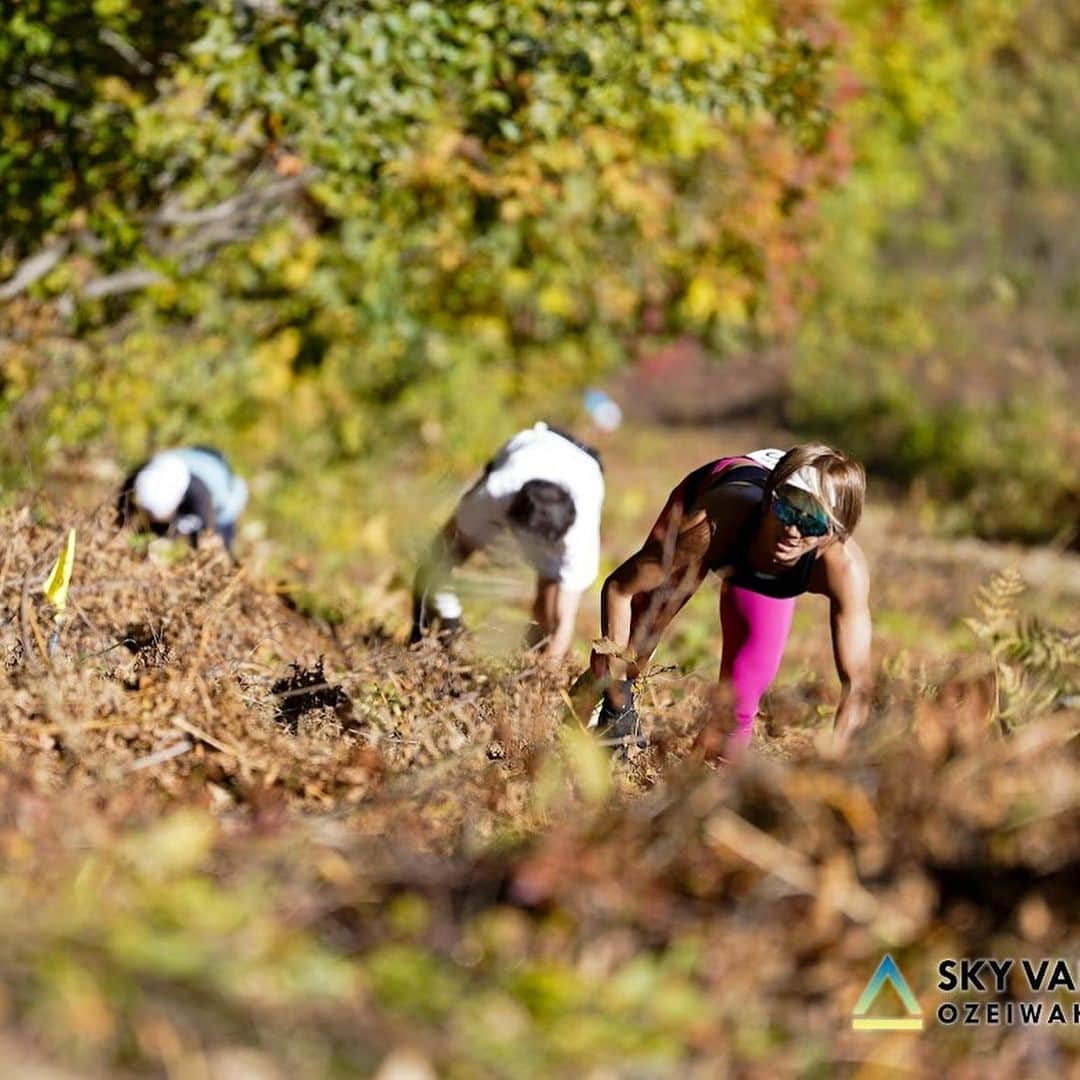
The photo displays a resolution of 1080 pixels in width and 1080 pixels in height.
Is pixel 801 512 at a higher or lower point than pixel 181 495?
higher

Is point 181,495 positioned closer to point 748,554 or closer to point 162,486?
point 162,486

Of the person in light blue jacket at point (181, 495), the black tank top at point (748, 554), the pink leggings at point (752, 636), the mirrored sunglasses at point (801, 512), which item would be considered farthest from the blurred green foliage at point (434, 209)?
the mirrored sunglasses at point (801, 512)

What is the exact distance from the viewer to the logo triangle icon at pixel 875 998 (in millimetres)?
2605

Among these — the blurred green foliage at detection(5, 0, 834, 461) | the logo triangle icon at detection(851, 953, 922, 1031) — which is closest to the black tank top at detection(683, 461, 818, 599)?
the logo triangle icon at detection(851, 953, 922, 1031)

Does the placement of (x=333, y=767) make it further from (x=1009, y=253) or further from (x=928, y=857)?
(x=1009, y=253)

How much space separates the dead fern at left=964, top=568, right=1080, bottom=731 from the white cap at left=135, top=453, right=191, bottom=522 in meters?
3.19

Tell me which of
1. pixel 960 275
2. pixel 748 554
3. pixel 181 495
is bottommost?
pixel 960 275

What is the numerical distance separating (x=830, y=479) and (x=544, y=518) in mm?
1430

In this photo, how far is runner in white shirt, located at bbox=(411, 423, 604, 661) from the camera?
5.64 metres

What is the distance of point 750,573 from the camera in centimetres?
489

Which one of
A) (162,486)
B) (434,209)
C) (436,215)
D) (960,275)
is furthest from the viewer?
(960,275)

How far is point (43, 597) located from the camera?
476 cm

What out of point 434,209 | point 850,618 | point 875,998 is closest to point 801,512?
point 850,618

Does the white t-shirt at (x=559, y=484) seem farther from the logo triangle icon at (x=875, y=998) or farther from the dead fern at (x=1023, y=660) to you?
the logo triangle icon at (x=875, y=998)
